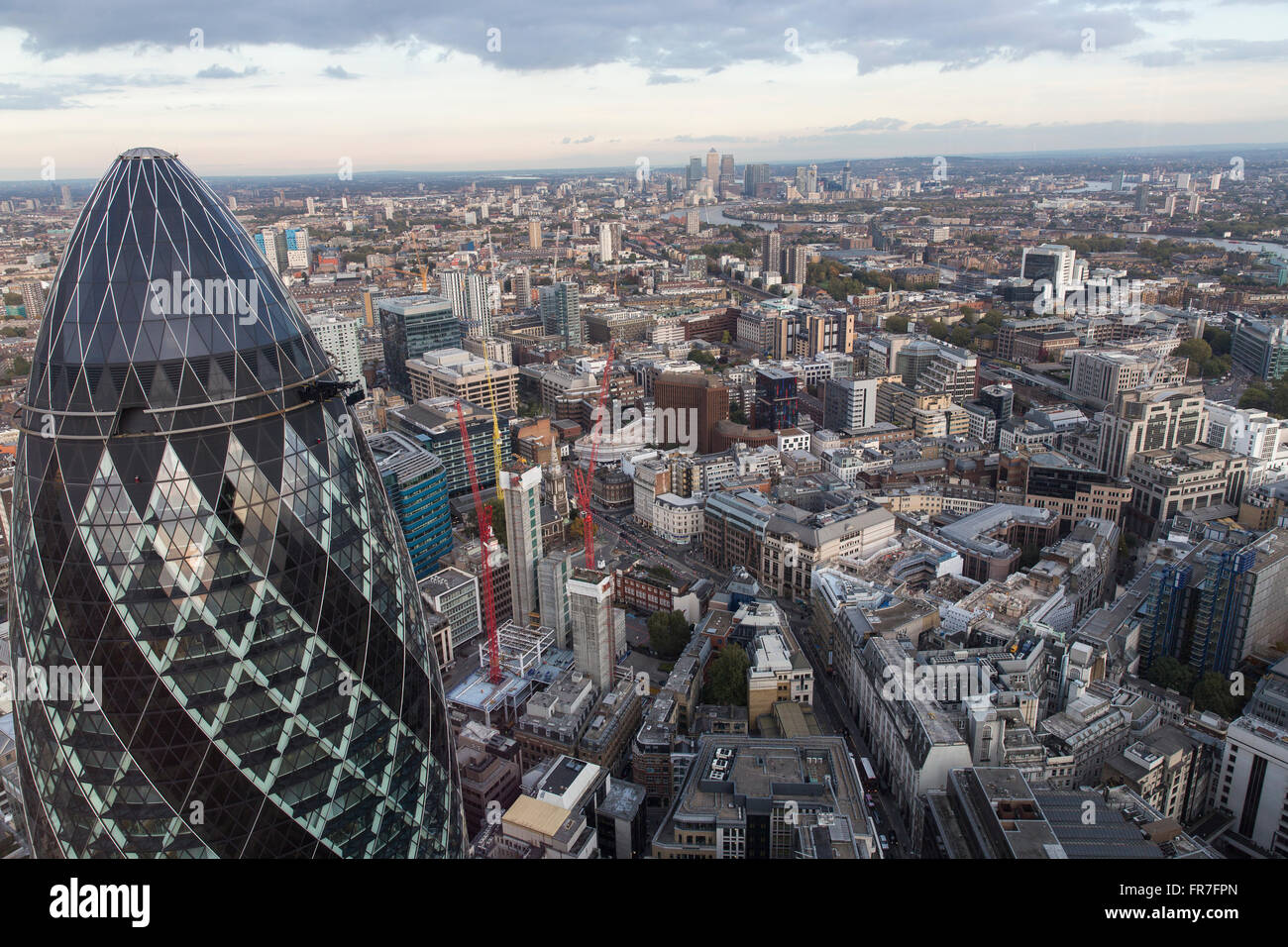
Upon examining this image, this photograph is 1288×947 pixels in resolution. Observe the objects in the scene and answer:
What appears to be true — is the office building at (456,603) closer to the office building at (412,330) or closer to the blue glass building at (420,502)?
the blue glass building at (420,502)

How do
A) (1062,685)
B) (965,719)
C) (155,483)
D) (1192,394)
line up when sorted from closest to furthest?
(155,483), (965,719), (1062,685), (1192,394)

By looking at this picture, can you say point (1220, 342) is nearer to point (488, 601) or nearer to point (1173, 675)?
point (1173, 675)

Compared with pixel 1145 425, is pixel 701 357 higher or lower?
lower

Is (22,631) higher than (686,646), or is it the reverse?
(22,631)

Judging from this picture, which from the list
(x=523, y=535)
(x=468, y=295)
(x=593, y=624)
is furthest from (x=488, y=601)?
(x=468, y=295)

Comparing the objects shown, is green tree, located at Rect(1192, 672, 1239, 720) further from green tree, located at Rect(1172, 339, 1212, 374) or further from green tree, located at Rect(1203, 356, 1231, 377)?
green tree, located at Rect(1172, 339, 1212, 374)

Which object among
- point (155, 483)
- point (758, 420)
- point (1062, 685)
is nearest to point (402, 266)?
point (758, 420)
